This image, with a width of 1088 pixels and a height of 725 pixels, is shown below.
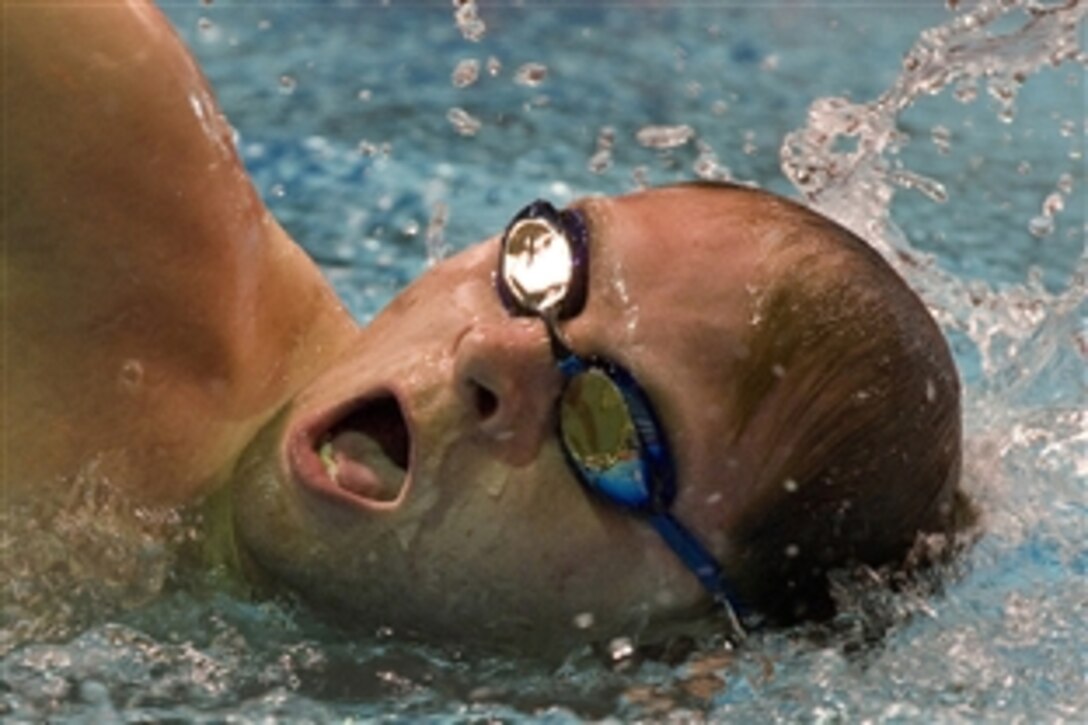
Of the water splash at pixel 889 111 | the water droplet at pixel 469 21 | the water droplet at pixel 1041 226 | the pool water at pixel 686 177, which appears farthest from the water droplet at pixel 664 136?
the water splash at pixel 889 111

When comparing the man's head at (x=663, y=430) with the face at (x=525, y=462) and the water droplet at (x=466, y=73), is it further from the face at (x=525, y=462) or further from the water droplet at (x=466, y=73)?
the water droplet at (x=466, y=73)

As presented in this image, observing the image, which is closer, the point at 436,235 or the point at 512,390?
the point at 512,390

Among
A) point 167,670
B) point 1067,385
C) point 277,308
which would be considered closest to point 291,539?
point 167,670

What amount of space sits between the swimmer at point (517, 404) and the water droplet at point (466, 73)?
205 centimetres

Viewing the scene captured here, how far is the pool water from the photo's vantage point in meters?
1.61

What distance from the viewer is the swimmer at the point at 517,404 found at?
1499 mm

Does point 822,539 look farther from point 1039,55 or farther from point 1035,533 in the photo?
point 1039,55

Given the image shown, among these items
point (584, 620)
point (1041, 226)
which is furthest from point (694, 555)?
point (1041, 226)

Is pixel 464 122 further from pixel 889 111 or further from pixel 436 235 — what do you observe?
pixel 889 111

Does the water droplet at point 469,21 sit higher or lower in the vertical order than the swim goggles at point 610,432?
lower

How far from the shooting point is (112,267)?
1659 mm

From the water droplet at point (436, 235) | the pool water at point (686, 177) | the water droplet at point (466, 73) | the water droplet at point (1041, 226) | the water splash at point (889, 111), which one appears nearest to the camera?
the pool water at point (686, 177)

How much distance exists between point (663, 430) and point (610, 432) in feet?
0.13

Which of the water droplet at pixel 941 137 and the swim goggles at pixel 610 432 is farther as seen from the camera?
the water droplet at pixel 941 137
